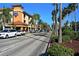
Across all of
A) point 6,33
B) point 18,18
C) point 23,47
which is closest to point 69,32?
point 6,33

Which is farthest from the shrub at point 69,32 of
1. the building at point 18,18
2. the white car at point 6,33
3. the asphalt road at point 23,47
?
the building at point 18,18

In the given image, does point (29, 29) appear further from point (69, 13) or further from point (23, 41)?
point (69, 13)

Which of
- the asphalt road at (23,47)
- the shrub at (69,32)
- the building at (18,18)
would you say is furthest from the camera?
the shrub at (69,32)

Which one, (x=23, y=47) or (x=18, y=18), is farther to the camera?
(x=23, y=47)

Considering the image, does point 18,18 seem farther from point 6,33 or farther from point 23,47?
point 6,33

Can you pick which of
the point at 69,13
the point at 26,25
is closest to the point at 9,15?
the point at 26,25

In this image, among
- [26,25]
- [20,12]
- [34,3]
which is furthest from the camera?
[26,25]

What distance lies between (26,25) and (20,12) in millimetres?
2954

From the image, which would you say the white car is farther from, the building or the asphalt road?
the building

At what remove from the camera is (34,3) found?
13266mm

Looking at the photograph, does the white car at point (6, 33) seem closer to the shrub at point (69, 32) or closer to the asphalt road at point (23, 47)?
the asphalt road at point (23, 47)

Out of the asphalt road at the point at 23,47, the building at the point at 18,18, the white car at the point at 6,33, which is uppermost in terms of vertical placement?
the building at the point at 18,18

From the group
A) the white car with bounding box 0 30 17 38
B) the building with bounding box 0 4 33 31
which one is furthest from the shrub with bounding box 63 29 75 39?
the building with bounding box 0 4 33 31

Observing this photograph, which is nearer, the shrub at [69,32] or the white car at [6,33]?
the white car at [6,33]
